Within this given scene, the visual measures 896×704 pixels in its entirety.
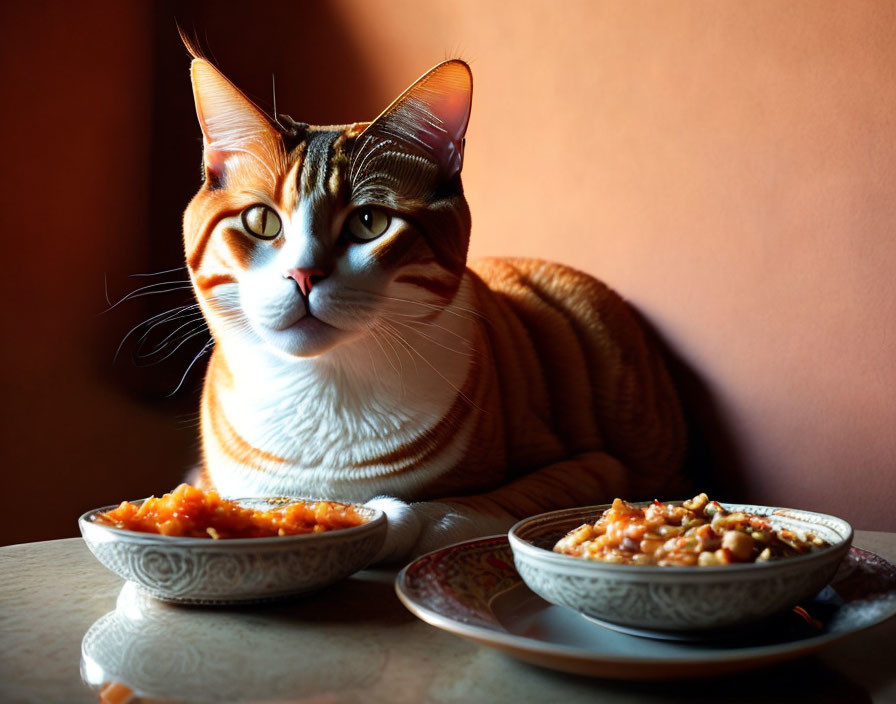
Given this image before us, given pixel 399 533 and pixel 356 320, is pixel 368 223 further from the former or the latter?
pixel 399 533

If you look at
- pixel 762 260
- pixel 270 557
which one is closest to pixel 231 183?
pixel 270 557

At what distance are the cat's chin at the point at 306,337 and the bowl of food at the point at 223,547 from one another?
0.26m

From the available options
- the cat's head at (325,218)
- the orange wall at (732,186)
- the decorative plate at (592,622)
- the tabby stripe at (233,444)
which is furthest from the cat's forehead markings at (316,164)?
the orange wall at (732,186)

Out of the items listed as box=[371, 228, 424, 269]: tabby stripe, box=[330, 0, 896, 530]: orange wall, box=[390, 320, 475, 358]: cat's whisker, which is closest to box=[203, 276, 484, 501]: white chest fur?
box=[390, 320, 475, 358]: cat's whisker

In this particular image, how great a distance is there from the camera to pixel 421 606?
681 millimetres

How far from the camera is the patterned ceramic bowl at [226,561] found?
30.0 inches

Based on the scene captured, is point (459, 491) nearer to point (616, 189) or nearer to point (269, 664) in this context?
point (269, 664)

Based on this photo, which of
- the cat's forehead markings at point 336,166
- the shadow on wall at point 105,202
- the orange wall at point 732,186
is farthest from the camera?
the shadow on wall at point 105,202

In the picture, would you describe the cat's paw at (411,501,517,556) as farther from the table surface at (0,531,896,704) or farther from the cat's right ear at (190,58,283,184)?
the cat's right ear at (190,58,283,184)

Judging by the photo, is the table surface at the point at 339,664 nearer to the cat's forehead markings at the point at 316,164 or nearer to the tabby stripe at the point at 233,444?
the tabby stripe at the point at 233,444

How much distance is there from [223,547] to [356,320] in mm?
386

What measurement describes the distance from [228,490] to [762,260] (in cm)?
101

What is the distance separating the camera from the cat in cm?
107

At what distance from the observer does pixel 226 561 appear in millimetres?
762
